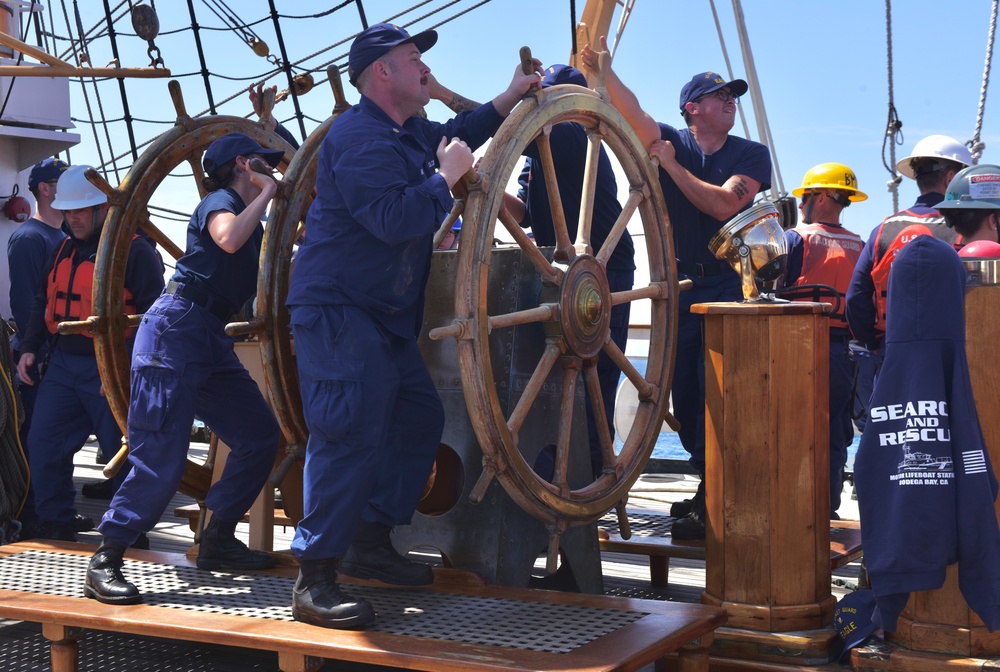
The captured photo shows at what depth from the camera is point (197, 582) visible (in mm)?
3369

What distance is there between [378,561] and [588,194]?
1199 millimetres

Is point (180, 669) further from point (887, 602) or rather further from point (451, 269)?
point (887, 602)

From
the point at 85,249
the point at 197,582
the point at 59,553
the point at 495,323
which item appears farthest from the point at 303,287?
the point at 85,249

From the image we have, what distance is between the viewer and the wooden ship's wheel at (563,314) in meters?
2.97

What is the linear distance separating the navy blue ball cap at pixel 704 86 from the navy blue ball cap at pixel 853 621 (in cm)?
192

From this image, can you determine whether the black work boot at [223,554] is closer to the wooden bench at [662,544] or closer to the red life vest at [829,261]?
the wooden bench at [662,544]

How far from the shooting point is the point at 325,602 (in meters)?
2.84

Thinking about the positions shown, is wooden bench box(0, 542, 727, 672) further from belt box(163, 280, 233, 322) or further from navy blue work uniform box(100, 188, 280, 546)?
belt box(163, 280, 233, 322)

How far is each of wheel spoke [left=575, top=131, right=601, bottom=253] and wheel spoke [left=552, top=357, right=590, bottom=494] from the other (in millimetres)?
339

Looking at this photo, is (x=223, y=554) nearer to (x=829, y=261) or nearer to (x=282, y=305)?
(x=282, y=305)

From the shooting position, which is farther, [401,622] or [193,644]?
[193,644]

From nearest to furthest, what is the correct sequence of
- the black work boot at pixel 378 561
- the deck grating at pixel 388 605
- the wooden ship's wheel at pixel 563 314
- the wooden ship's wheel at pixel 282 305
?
the deck grating at pixel 388 605 < the wooden ship's wheel at pixel 563 314 < the black work boot at pixel 378 561 < the wooden ship's wheel at pixel 282 305

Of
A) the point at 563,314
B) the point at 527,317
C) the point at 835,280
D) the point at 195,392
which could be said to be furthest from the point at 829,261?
the point at 195,392

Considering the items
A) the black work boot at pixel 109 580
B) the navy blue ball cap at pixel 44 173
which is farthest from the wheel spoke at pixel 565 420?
the navy blue ball cap at pixel 44 173
